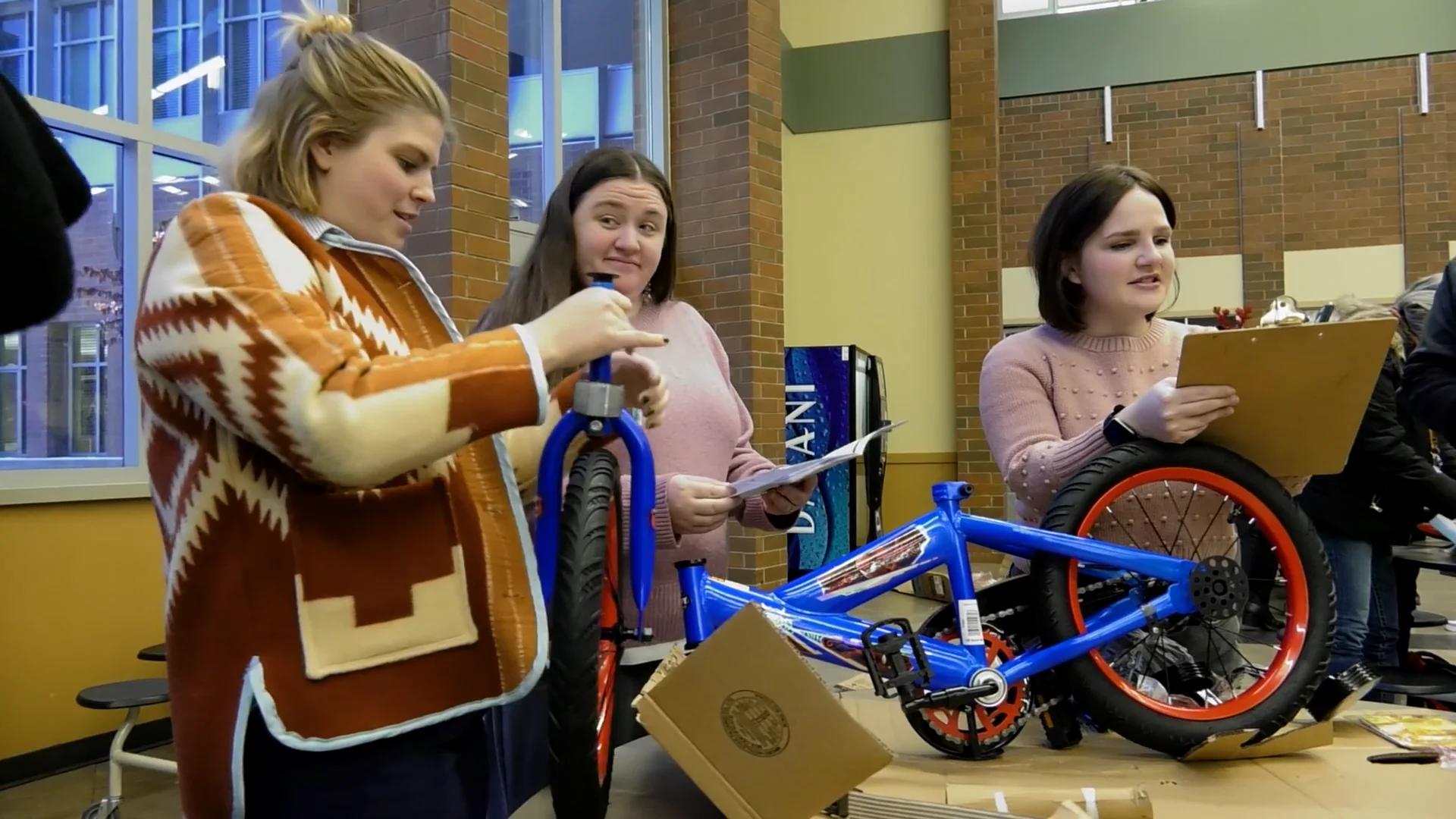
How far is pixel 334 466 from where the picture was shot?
0.69 metres

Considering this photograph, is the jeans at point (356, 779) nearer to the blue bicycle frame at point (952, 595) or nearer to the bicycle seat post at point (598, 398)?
the bicycle seat post at point (598, 398)

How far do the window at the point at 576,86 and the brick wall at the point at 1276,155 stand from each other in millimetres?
4093

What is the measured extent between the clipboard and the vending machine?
14.0 feet

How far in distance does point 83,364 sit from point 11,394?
0.24m

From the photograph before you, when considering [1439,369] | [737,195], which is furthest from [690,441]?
[737,195]

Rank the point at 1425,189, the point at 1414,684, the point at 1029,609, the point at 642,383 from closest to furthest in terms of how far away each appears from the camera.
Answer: the point at 642,383
the point at 1029,609
the point at 1414,684
the point at 1425,189

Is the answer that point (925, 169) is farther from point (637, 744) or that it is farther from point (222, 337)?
point (222, 337)

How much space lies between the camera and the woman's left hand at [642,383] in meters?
1.07

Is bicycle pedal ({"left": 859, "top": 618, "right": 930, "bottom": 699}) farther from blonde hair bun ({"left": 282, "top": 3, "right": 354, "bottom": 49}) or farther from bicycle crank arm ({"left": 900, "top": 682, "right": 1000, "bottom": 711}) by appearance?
blonde hair bun ({"left": 282, "top": 3, "right": 354, "bottom": 49})

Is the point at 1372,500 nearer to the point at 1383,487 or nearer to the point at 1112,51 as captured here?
the point at 1383,487

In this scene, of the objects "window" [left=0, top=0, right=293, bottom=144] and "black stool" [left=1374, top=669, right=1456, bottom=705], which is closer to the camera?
"black stool" [left=1374, top=669, right=1456, bottom=705]

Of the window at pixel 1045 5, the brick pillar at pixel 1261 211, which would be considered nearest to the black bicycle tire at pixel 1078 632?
the brick pillar at pixel 1261 211

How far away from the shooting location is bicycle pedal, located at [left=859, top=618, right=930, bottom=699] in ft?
3.85

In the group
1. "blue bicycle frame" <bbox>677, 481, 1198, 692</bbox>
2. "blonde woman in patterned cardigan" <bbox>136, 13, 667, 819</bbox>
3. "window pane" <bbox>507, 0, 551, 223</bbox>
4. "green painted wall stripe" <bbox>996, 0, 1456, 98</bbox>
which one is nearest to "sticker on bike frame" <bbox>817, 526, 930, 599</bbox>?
"blue bicycle frame" <bbox>677, 481, 1198, 692</bbox>
